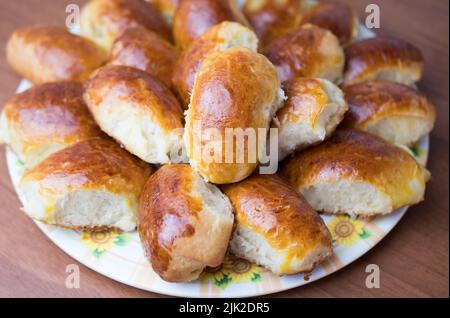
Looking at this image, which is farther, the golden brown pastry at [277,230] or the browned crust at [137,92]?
the browned crust at [137,92]

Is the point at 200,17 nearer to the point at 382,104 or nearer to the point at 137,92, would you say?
the point at 137,92

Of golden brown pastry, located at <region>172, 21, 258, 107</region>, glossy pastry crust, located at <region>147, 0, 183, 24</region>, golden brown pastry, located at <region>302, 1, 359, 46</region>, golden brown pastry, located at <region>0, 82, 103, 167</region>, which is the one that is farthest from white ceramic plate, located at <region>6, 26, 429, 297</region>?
glossy pastry crust, located at <region>147, 0, 183, 24</region>

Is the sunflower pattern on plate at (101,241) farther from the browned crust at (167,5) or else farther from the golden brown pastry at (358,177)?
the browned crust at (167,5)

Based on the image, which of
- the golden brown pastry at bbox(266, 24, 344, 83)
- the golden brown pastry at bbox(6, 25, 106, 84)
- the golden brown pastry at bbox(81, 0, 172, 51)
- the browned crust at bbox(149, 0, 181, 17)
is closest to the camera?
the golden brown pastry at bbox(266, 24, 344, 83)

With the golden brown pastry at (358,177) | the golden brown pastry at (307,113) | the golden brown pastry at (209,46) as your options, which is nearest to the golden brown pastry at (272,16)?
the golden brown pastry at (209,46)

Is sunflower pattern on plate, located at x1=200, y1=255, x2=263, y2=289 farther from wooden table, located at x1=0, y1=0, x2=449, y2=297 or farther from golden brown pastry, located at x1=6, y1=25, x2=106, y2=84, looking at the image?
golden brown pastry, located at x1=6, y1=25, x2=106, y2=84

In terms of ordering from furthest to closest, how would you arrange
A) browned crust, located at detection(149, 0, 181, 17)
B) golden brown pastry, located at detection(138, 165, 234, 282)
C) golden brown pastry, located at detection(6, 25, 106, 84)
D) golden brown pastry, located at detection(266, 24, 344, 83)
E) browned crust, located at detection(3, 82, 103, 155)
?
browned crust, located at detection(149, 0, 181, 17)
golden brown pastry, located at detection(6, 25, 106, 84)
golden brown pastry, located at detection(266, 24, 344, 83)
browned crust, located at detection(3, 82, 103, 155)
golden brown pastry, located at detection(138, 165, 234, 282)

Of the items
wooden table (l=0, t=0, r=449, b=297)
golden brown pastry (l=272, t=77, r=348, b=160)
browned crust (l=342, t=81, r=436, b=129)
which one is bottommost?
wooden table (l=0, t=0, r=449, b=297)
